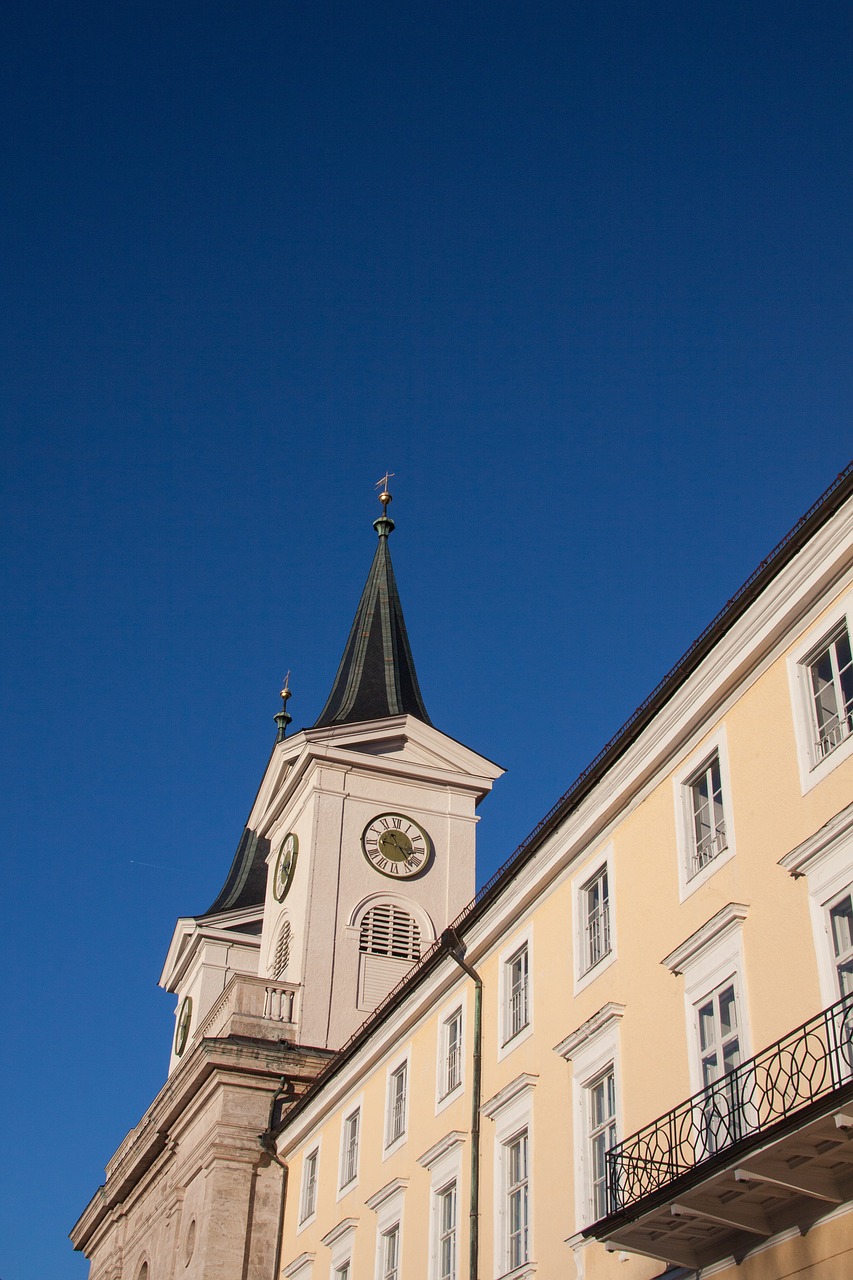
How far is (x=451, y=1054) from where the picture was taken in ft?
72.9

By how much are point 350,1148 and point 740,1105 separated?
14.1 m

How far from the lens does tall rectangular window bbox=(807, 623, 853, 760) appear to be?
14289 millimetres

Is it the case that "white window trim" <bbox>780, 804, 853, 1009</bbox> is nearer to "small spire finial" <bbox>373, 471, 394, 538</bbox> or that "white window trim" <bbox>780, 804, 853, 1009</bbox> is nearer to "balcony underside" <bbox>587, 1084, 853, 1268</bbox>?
"balcony underside" <bbox>587, 1084, 853, 1268</bbox>

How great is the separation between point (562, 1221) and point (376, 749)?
2219 centimetres

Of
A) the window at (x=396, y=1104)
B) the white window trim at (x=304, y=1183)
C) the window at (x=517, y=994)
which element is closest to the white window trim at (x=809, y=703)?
the window at (x=517, y=994)

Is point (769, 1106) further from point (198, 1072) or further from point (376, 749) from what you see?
point (376, 749)

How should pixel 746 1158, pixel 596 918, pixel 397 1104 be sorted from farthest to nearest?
pixel 397 1104 < pixel 596 918 < pixel 746 1158

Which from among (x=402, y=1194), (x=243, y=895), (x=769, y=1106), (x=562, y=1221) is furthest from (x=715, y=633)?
(x=243, y=895)

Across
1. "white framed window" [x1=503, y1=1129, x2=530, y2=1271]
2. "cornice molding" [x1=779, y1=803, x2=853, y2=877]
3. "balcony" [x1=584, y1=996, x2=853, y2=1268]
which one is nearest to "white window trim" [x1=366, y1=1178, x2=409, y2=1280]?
"white framed window" [x1=503, y1=1129, x2=530, y2=1271]

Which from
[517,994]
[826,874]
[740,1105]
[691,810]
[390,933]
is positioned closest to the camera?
[740,1105]

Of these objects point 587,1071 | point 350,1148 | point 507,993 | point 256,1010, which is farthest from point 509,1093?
point 256,1010

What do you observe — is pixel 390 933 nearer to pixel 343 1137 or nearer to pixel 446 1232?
pixel 343 1137

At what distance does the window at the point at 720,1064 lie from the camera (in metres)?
13.5

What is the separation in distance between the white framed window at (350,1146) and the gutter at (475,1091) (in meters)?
4.80
